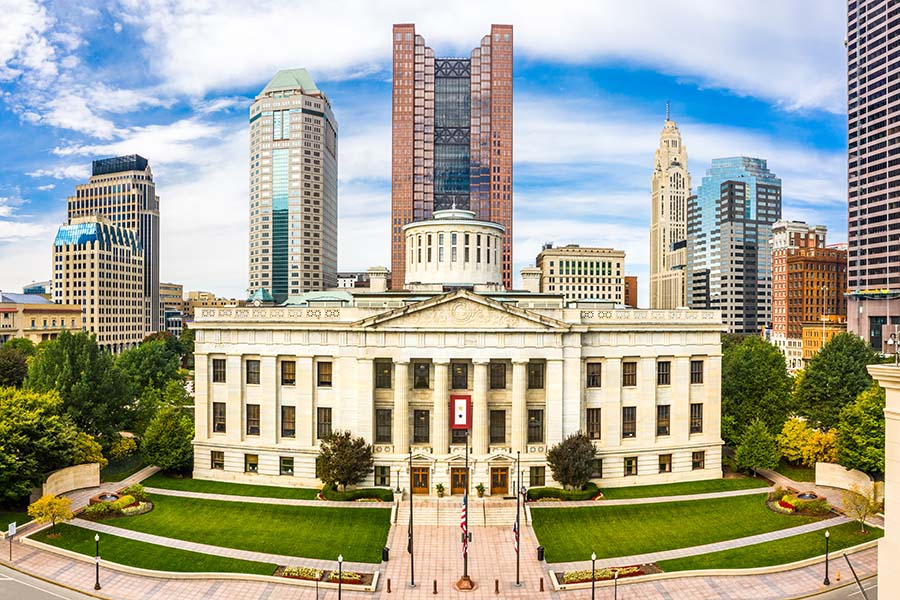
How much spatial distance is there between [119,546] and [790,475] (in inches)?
2286

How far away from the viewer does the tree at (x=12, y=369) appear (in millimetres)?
88250

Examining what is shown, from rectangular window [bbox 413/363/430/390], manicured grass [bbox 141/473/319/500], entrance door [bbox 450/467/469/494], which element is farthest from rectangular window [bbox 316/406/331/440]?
entrance door [bbox 450/467/469/494]

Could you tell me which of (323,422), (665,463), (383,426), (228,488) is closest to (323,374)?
(323,422)

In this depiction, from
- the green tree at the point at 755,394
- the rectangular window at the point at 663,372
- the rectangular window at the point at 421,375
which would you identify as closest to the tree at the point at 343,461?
the rectangular window at the point at 421,375

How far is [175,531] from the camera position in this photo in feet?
150

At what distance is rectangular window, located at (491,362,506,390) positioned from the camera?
186 feet

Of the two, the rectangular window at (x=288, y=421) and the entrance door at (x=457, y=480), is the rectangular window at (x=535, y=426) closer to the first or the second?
the entrance door at (x=457, y=480)

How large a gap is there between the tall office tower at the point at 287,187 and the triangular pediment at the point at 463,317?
449 ft

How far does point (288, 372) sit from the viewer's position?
5831cm

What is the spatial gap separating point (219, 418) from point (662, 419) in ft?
142

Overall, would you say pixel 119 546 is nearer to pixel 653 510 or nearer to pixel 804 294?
pixel 653 510

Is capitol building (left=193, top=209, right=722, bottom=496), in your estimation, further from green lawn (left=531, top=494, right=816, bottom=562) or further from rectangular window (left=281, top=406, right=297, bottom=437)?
green lawn (left=531, top=494, right=816, bottom=562)

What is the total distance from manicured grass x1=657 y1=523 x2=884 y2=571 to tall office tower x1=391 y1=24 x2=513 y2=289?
131 meters

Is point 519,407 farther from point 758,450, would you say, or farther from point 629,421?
point 758,450
